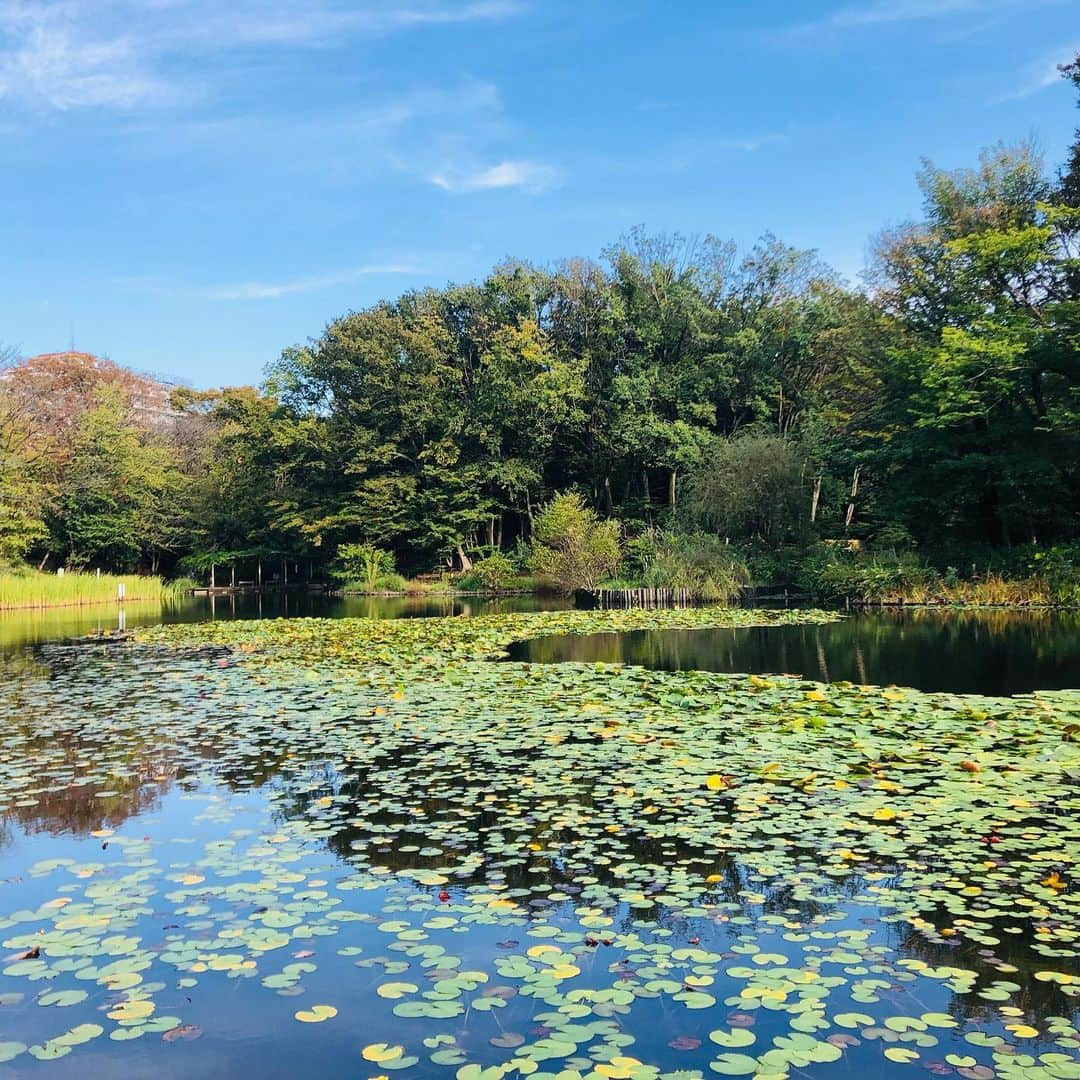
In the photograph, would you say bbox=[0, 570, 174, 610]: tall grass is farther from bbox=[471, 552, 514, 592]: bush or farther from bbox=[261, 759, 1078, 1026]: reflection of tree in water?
bbox=[261, 759, 1078, 1026]: reflection of tree in water

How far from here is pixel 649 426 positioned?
116ft

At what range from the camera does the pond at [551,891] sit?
10.6ft

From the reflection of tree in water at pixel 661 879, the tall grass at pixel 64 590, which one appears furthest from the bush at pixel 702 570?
the tall grass at pixel 64 590

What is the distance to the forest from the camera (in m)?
24.4

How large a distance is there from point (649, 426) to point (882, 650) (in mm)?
21973

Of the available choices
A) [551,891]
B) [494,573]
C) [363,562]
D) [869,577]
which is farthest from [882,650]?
[363,562]

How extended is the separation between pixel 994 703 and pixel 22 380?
49355 millimetres

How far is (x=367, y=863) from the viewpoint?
5102 millimetres

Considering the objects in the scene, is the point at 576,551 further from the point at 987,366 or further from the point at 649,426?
the point at 987,366

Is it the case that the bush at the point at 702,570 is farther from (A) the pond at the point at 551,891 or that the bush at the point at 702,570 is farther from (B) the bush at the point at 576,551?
(A) the pond at the point at 551,891

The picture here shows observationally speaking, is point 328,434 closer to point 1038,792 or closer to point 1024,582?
point 1024,582

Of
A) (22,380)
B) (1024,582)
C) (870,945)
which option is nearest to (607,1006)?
(870,945)

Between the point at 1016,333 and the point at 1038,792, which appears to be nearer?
the point at 1038,792

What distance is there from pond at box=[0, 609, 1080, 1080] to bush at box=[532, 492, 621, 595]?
61.6 ft
